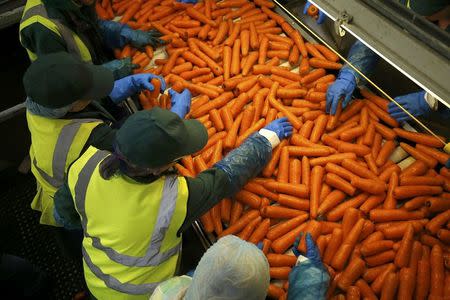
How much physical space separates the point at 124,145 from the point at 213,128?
50.4 inches

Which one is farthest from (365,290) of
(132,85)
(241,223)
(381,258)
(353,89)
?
(132,85)

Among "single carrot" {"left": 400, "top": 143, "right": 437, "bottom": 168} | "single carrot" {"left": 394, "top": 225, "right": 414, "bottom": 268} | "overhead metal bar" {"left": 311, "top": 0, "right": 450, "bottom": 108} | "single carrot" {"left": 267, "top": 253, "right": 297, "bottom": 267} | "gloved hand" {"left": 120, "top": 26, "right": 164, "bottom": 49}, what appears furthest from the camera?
"gloved hand" {"left": 120, "top": 26, "right": 164, "bottom": 49}

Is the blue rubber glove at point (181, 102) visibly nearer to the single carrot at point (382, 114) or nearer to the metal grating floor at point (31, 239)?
the single carrot at point (382, 114)

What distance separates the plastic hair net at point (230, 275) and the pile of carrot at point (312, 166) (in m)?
0.79

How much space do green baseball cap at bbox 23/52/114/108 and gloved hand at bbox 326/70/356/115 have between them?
5.28 feet

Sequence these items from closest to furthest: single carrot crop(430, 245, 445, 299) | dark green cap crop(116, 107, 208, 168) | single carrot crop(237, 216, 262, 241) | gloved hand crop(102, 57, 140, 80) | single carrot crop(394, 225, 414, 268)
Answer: dark green cap crop(116, 107, 208, 168) → single carrot crop(430, 245, 445, 299) → single carrot crop(394, 225, 414, 268) → single carrot crop(237, 216, 262, 241) → gloved hand crop(102, 57, 140, 80)

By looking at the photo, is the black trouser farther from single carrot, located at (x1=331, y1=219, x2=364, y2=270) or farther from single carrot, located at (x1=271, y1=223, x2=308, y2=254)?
single carrot, located at (x1=331, y1=219, x2=364, y2=270)

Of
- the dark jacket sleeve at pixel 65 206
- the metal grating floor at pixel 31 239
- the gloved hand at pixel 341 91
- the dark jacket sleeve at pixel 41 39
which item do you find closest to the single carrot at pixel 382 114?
the gloved hand at pixel 341 91

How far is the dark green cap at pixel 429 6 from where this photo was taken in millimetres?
2166

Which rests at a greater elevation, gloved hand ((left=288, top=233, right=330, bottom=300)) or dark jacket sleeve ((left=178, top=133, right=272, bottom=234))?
dark jacket sleeve ((left=178, top=133, right=272, bottom=234))

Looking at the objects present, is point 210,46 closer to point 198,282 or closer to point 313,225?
point 313,225

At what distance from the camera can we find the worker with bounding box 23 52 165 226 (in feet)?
6.76

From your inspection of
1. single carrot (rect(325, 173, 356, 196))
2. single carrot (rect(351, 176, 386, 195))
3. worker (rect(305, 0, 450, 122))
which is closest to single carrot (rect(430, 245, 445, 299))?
single carrot (rect(351, 176, 386, 195))

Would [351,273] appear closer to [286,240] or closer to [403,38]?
[286,240]
